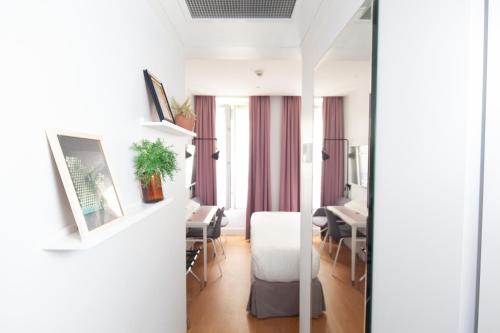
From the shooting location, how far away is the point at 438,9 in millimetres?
568

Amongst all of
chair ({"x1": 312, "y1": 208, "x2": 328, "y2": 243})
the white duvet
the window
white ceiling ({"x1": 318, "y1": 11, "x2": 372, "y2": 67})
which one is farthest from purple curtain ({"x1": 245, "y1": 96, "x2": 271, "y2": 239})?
white ceiling ({"x1": 318, "y1": 11, "x2": 372, "y2": 67})

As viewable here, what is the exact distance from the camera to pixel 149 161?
44.2 inches

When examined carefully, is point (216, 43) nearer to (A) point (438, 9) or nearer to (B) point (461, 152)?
(A) point (438, 9)

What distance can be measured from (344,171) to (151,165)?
926 millimetres

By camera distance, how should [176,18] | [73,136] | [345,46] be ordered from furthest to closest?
[176,18] → [345,46] → [73,136]

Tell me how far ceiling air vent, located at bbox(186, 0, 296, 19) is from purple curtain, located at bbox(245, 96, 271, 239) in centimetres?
334

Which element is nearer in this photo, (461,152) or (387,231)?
(461,152)

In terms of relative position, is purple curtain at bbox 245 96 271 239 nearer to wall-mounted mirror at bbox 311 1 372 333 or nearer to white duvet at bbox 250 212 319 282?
white duvet at bbox 250 212 319 282

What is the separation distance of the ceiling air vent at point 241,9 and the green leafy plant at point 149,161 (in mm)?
950

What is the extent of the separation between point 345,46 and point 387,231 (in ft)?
2.76

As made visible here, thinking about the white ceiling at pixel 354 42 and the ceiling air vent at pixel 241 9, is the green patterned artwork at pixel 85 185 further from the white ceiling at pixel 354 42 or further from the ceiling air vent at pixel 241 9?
the ceiling air vent at pixel 241 9

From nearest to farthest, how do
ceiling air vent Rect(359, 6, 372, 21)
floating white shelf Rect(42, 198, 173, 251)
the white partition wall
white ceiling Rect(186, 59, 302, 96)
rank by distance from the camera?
the white partition wall
floating white shelf Rect(42, 198, 173, 251)
ceiling air vent Rect(359, 6, 372, 21)
white ceiling Rect(186, 59, 302, 96)

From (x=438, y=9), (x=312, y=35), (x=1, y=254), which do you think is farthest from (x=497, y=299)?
(x=312, y=35)

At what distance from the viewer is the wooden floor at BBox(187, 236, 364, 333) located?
1.12 m
